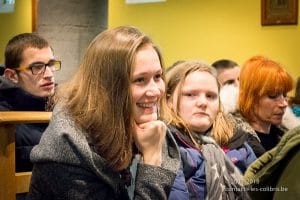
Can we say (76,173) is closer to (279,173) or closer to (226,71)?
(279,173)

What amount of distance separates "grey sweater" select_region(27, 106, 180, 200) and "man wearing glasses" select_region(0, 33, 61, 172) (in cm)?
77

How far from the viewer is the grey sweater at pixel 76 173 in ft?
4.09

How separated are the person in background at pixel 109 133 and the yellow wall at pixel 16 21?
291 cm

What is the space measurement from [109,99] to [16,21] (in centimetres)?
327

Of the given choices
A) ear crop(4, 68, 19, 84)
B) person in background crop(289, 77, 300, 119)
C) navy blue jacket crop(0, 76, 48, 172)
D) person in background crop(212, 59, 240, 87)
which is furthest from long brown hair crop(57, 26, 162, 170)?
person in background crop(212, 59, 240, 87)

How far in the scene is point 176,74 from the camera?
1712 mm

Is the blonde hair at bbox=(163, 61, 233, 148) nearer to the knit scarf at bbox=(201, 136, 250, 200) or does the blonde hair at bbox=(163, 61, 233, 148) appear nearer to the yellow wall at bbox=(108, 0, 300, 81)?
the knit scarf at bbox=(201, 136, 250, 200)

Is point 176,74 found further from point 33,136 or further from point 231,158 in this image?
point 33,136

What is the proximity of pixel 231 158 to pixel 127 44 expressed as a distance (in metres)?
0.62

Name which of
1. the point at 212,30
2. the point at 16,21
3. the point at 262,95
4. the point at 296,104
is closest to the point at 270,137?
the point at 262,95

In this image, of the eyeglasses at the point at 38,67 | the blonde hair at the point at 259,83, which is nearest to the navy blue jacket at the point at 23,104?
the eyeglasses at the point at 38,67

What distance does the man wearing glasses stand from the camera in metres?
2.17

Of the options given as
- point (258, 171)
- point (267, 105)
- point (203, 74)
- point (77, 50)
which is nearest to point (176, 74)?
point (203, 74)

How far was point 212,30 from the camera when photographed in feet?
13.6
